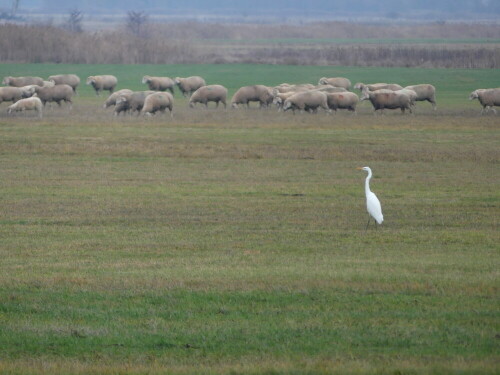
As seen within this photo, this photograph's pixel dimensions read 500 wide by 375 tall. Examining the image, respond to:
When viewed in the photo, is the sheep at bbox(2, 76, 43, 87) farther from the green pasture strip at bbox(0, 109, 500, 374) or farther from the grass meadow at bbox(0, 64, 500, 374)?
the green pasture strip at bbox(0, 109, 500, 374)

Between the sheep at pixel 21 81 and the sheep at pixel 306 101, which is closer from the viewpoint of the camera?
the sheep at pixel 306 101

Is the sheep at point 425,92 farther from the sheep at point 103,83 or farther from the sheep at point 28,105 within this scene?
the sheep at point 103,83

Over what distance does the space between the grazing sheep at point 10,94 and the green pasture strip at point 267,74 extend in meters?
11.9

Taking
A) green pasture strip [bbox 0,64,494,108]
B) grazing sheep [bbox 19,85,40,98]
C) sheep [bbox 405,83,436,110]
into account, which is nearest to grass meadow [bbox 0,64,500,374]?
grazing sheep [bbox 19,85,40,98]

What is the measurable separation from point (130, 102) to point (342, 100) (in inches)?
366

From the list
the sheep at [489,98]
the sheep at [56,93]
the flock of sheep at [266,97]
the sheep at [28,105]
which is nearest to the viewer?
the sheep at [28,105]

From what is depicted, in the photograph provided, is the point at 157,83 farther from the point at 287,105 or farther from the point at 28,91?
the point at 287,105

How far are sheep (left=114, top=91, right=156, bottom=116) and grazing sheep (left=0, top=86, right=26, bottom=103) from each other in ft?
16.0

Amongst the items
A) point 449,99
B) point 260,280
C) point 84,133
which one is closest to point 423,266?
point 260,280

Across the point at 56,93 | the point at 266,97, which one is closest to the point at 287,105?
the point at 266,97

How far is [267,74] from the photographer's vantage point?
72.1 metres

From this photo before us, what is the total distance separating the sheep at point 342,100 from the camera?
45.4 meters

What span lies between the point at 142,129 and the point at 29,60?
45982 millimetres

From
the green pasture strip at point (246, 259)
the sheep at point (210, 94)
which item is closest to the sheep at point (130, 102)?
the sheep at point (210, 94)
